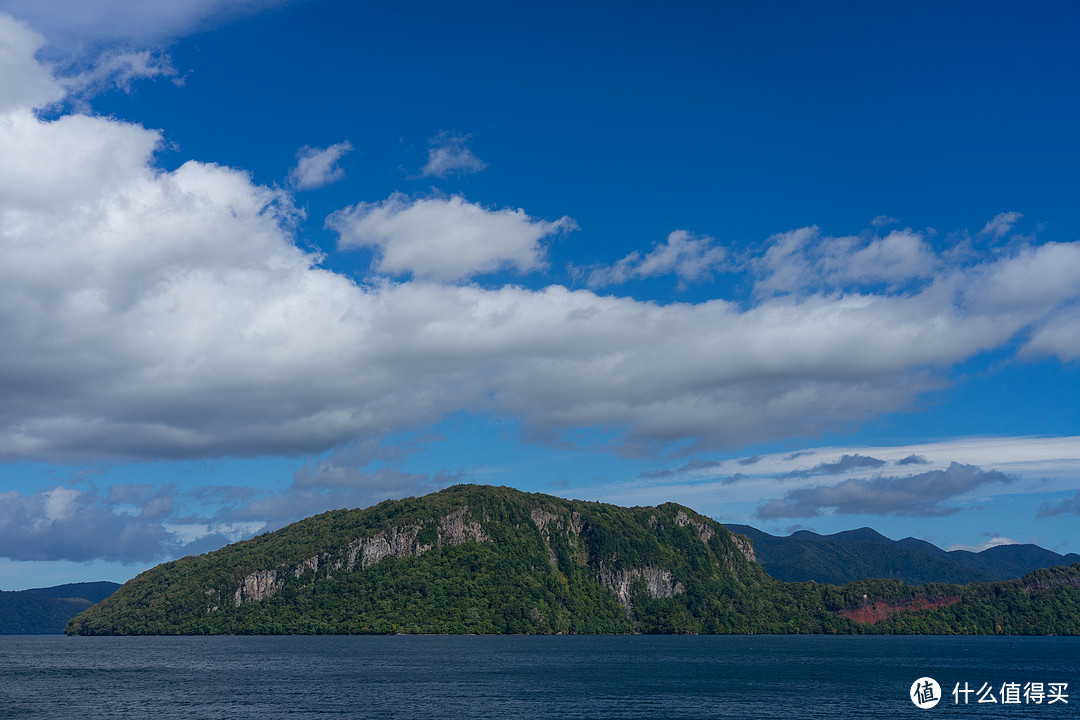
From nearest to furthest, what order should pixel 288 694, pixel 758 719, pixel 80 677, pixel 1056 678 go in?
pixel 758 719, pixel 288 694, pixel 80 677, pixel 1056 678

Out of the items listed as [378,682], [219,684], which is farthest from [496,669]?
[219,684]

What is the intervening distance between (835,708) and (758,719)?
19009mm

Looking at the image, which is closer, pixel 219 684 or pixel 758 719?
pixel 758 719

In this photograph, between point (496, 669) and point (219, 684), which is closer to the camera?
point (219, 684)

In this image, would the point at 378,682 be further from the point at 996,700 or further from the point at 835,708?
the point at 996,700

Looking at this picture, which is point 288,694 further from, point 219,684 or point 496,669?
point 496,669

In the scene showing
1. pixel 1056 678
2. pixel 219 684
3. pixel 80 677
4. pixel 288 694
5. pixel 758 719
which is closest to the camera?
pixel 758 719

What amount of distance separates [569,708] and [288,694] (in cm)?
4798

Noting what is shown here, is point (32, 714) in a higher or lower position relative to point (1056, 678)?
higher

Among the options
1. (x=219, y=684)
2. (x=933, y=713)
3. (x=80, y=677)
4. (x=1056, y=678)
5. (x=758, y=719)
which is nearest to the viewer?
(x=758, y=719)

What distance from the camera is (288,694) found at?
449ft

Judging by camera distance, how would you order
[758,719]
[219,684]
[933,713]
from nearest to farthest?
[758,719], [933,713], [219,684]

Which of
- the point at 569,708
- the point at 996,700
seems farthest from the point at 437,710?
the point at 996,700

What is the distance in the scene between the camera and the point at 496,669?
191 m
